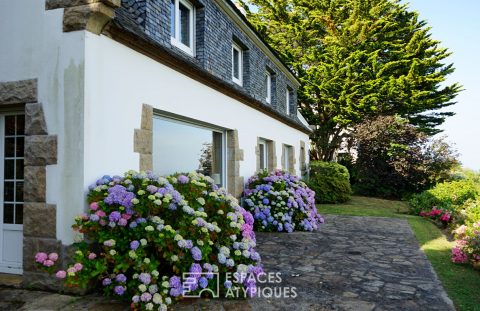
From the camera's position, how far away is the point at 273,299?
4000 mm

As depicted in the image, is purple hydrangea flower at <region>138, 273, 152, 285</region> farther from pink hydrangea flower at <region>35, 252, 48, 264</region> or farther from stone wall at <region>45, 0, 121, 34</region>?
stone wall at <region>45, 0, 121, 34</region>

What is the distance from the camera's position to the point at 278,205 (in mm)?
8438

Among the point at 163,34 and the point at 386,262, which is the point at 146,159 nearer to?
the point at 163,34

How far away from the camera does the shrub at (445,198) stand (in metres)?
11.8

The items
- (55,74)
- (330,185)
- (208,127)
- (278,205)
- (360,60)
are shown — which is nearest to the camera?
(55,74)

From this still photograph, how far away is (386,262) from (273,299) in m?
2.65

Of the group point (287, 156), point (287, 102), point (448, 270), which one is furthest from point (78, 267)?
point (287, 102)

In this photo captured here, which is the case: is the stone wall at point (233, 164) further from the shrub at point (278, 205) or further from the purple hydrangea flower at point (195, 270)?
the purple hydrangea flower at point (195, 270)

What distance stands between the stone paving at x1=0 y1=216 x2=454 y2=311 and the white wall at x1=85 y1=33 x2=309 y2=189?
1.47 m

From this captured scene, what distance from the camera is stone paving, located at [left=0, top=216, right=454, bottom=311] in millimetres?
3760

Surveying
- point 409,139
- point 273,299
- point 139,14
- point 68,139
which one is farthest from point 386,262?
point 409,139

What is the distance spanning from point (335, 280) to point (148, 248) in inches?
99.8

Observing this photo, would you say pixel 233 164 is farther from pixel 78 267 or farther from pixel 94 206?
pixel 78 267

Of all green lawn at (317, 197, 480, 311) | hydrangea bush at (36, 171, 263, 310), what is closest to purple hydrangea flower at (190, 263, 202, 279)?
hydrangea bush at (36, 171, 263, 310)
